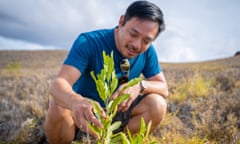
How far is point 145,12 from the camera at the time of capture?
2.41 m

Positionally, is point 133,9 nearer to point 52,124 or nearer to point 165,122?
point 52,124

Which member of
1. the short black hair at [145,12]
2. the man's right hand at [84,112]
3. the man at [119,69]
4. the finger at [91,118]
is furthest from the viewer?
the short black hair at [145,12]

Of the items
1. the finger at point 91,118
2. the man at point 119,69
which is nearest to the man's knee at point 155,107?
the man at point 119,69

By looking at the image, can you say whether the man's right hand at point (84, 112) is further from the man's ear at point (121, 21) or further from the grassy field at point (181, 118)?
the man's ear at point (121, 21)

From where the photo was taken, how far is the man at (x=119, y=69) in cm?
227

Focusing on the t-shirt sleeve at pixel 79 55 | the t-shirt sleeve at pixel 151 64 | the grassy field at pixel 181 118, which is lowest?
the grassy field at pixel 181 118

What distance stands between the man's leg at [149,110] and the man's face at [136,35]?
0.66 m

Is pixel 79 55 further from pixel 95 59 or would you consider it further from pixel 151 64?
pixel 151 64

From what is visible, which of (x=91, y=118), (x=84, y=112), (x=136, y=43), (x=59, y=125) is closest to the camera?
(x=91, y=118)

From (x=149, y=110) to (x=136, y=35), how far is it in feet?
2.97

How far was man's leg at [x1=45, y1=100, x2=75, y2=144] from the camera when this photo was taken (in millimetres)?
2590

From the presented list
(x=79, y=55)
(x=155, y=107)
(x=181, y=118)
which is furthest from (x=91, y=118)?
(x=181, y=118)

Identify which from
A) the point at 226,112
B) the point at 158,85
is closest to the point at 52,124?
the point at 158,85

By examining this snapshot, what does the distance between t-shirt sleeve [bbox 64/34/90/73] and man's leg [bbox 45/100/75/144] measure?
0.51 metres
